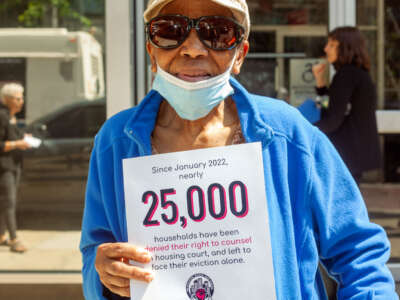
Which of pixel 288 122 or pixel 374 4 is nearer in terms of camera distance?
pixel 288 122

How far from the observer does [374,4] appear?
472 centimetres

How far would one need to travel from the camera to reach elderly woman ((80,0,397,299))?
4.11 feet

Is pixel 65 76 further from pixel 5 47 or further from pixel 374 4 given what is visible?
pixel 374 4

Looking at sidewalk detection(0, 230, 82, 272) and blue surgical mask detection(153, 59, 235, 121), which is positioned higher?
blue surgical mask detection(153, 59, 235, 121)

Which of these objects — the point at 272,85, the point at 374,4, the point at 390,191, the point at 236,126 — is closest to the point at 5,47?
the point at 272,85

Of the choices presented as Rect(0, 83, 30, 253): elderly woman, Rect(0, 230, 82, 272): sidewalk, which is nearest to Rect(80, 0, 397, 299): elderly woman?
Rect(0, 230, 82, 272): sidewalk

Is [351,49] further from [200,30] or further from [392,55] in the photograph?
[200,30]

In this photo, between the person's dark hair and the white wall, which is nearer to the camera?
the person's dark hair

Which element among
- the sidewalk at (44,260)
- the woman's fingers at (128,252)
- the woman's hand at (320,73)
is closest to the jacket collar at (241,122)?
the woman's fingers at (128,252)

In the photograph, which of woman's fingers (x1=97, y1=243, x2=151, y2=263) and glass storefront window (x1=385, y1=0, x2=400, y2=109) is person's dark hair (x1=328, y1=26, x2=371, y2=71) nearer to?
glass storefront window (x1=385, y1=0, x2=400, y2=109)

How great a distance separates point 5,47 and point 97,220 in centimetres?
386

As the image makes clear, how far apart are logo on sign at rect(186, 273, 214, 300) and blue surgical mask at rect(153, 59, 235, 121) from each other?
0.38 m

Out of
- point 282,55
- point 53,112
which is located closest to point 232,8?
point 282,55

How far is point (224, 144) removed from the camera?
4.42ft
